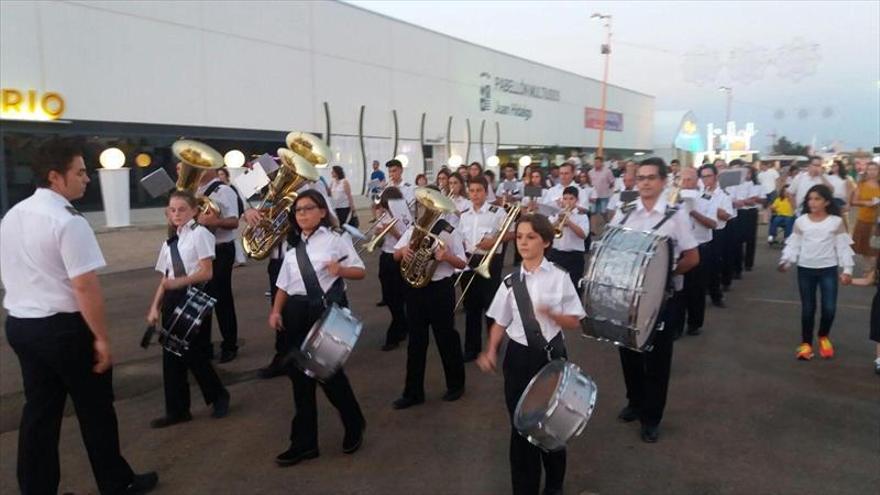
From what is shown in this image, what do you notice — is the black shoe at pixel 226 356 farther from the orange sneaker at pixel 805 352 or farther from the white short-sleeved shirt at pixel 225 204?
the orange sneaker at pixel 805 352

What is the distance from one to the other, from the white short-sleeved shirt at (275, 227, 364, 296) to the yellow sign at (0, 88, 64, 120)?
15.7m

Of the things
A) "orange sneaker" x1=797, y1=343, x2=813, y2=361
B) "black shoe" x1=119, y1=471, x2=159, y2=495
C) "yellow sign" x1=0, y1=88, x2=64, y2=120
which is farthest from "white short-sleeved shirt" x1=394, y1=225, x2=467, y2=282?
"yellow sign" x1=0, y1=88, x2=64, y2=120

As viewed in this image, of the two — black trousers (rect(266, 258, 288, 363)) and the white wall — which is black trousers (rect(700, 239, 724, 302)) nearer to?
black trousers (rect(266, 258, 288, 363))

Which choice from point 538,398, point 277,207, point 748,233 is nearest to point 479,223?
point 277,207

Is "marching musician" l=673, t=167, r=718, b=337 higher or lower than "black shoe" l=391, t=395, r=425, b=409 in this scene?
higher

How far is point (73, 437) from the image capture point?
464 centimetres

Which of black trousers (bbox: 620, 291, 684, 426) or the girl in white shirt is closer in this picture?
black trousers (bbox: 620, 291, 684, 426)

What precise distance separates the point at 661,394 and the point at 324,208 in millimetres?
2593

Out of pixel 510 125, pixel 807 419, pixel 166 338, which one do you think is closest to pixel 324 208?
pixel 166 338

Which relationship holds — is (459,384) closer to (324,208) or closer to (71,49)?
(324,208)

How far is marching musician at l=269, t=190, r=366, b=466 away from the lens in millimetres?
4086

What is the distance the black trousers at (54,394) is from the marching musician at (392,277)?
134 inches

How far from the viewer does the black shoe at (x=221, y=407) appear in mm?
4949

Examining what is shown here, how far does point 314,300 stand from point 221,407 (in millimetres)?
1546
